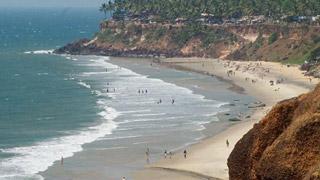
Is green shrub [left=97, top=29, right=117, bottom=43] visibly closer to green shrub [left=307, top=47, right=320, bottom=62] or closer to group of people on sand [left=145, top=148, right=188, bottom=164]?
green shrub [left=307, top=47, right=320, bottom=62]

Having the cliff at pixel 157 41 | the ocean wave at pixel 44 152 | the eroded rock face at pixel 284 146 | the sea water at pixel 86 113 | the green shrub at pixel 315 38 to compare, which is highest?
the eroded rock face at pixel 284 146

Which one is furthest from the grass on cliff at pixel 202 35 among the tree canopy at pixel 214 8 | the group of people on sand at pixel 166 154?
the group of people on sand at pixel 166 154

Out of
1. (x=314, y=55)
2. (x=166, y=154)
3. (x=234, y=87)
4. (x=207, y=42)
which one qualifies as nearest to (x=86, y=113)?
(x=166, y=154)

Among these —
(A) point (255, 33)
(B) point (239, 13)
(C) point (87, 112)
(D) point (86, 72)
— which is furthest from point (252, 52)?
(C) point (87, 112)

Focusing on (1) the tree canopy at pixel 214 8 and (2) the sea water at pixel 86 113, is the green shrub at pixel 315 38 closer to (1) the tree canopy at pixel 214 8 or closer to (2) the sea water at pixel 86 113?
(1) the tree canopy at pixel 214 8

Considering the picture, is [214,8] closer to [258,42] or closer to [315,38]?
[258,42]

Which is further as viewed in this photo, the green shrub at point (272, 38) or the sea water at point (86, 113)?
the green shrub at point (272, 38)
